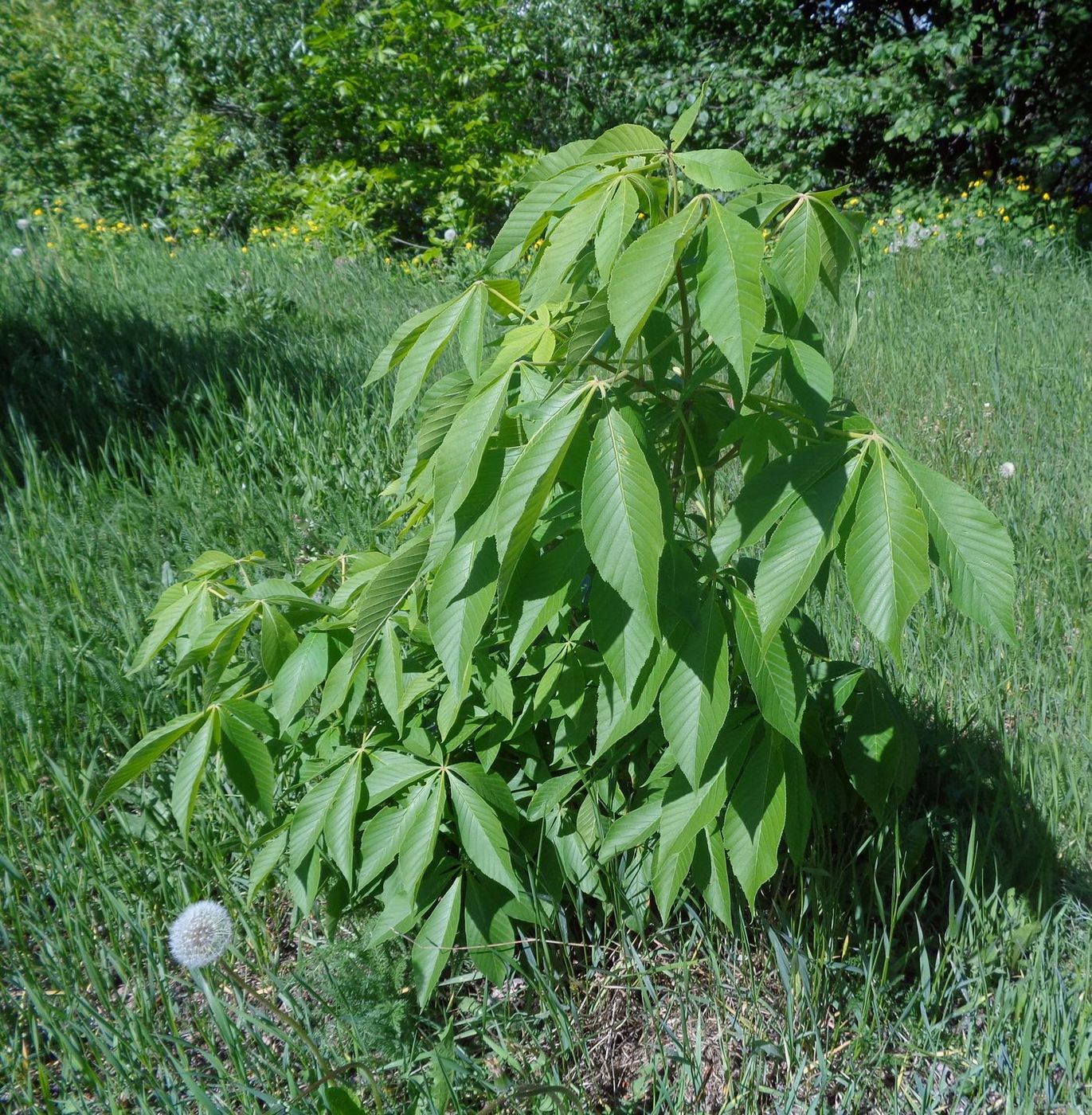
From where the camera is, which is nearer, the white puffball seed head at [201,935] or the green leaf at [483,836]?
the white puffball seed head at [201,935]

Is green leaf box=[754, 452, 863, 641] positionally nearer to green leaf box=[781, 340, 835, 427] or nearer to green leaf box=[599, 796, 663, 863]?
green leaf box=[781, 340, 835, 427]

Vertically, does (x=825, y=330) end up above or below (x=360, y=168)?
below

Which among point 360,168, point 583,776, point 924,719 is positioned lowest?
point 924,719

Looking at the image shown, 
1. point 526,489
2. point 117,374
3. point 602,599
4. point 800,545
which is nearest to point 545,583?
point 602,599

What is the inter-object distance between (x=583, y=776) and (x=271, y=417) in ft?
7.52

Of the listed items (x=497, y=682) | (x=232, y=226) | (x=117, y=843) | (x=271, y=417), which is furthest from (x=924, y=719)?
(x=232, y=226)

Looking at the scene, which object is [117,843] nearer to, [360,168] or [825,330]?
[825,330]

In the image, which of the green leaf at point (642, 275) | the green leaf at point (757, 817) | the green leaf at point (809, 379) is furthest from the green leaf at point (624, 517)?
the green leaf at point (757, 817)

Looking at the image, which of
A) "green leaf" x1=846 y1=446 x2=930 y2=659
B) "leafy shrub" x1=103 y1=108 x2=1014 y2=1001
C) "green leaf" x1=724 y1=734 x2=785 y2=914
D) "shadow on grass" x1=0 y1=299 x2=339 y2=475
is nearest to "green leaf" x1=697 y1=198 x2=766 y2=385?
"leafy shrub" x1=103 y1=108 x2=1014 y2=1001

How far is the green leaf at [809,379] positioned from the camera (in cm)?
109

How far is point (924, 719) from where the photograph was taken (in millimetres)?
2100

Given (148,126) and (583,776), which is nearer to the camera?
(583,776)

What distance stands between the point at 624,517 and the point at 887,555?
296mm

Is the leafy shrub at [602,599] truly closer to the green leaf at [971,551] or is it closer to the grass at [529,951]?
the green leaf at [971,551]
